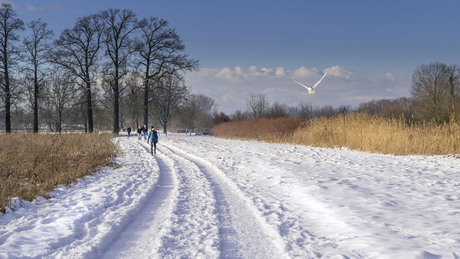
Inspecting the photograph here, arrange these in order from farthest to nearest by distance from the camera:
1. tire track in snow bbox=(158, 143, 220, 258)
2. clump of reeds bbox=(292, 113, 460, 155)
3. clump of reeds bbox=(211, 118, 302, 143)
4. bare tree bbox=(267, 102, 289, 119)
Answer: bare tree bbox=(267, 102, 289, 119), clump of reeds bbox=(211, 118, 302, 143), clump of reeds bbox=(292, 113, 460, 155), tire track in snow bbox=(158, 143, 220, 258)

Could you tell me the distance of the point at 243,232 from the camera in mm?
4754

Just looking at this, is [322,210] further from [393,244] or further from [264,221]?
[393,244]

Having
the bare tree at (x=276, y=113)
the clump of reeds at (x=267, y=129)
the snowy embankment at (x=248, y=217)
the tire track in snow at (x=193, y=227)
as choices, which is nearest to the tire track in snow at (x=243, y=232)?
the snowy embankment at (x=248, y=217)

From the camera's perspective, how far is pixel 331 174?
30.5 feet

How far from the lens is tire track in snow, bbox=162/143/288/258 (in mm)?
4027

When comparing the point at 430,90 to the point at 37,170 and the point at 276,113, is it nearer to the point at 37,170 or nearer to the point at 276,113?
the point at 276,113

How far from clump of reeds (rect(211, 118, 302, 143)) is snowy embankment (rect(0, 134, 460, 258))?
15.3 m

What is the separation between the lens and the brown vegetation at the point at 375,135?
14.2 meters

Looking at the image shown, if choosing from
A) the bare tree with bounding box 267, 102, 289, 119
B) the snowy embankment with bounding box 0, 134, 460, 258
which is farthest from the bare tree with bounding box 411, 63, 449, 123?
the snowy embankment with bounding box 0, 134, 460, 258

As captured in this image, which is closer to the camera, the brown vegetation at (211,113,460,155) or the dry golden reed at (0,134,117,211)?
the dry golden reed at (0,134,117,211)

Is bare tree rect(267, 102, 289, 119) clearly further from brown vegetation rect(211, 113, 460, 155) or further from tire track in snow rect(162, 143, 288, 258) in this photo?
tire track in snow rect(162, 143, 288, 258)

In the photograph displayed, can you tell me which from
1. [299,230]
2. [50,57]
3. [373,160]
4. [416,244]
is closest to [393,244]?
[416,244]

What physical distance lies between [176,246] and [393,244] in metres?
2.86

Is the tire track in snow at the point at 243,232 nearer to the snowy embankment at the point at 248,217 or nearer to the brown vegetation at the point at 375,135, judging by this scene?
the snowy embankment at the point at 248,217
